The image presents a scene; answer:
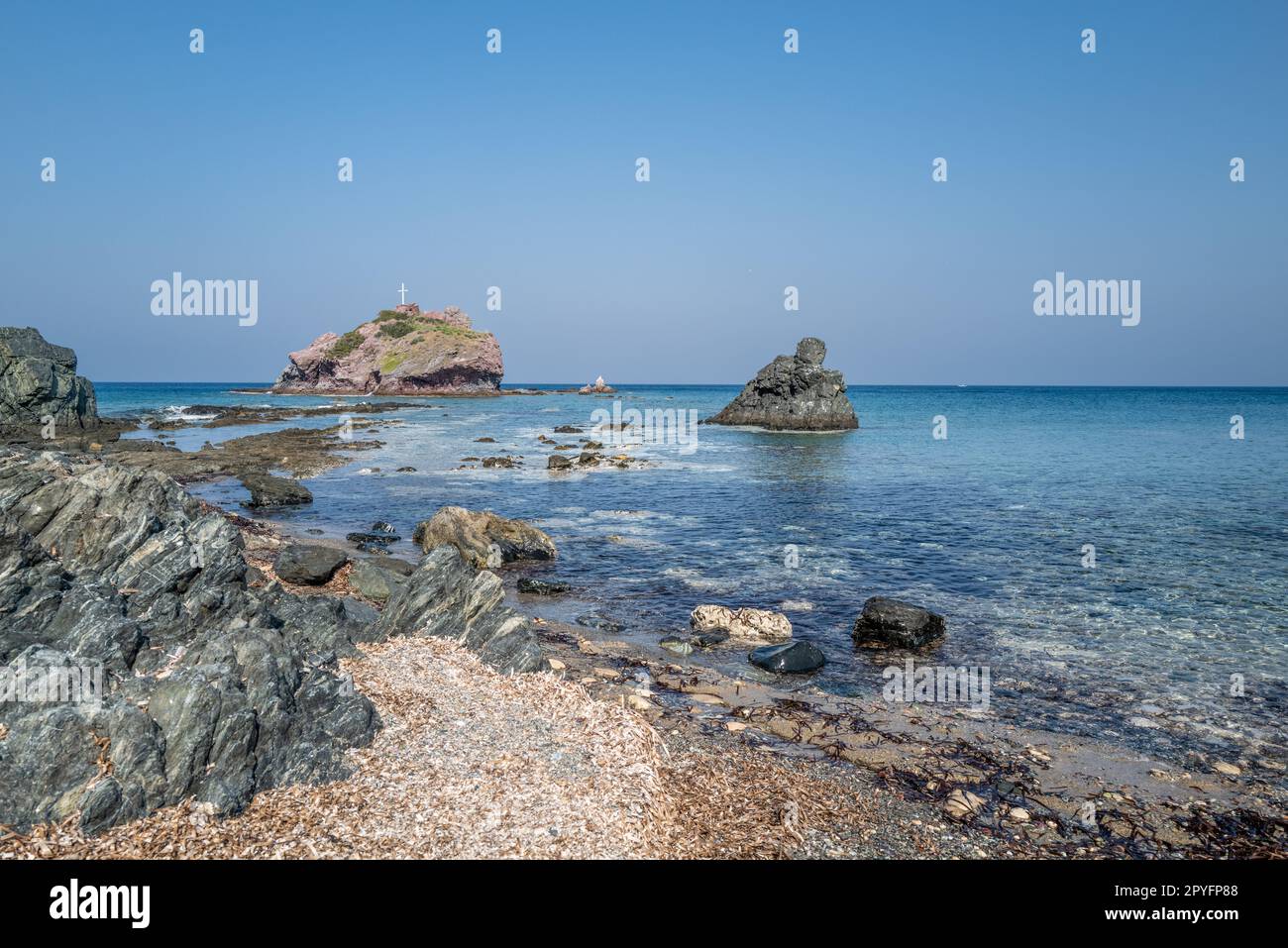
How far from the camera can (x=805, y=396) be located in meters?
86.4

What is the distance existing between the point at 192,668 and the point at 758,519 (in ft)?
80.5

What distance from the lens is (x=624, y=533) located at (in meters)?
27.1

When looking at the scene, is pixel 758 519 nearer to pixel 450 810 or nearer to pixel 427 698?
pixel 427 698

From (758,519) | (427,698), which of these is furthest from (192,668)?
(758,519)

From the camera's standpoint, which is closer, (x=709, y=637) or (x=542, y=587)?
(x=709, y=637)

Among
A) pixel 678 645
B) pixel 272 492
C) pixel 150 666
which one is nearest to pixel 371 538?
pixel 272 492

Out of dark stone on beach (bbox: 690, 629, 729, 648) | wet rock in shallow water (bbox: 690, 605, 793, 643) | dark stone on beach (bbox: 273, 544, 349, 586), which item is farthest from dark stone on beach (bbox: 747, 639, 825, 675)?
dark stone on beach (bbox: 273, 544, 349, 586)

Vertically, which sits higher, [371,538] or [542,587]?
[371,538]

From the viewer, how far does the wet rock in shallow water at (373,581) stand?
1714cm

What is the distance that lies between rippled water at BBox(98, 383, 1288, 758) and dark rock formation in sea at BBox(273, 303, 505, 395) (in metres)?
112

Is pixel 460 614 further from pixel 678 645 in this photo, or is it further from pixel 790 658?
pixel 790 658

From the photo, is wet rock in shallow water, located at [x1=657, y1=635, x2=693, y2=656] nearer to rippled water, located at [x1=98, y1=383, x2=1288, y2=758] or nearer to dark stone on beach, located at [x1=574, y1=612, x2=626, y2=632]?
rippled water, located at [x1=98, y1=383, x2=1288, y2=758]

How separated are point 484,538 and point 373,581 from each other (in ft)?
20.2
